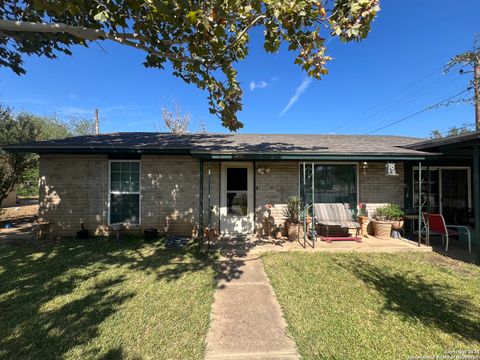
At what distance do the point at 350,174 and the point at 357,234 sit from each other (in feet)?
6.72

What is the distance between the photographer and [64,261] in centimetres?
575

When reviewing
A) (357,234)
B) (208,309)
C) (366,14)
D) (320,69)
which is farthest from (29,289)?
(357,234)

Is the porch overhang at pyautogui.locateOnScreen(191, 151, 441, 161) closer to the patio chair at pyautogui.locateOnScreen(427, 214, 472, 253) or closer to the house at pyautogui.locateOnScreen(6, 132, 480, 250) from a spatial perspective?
the house at pyautogui.locateOnScreen(6, 132, 480, 250)

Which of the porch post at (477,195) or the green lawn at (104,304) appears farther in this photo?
the porch post at (477,195)

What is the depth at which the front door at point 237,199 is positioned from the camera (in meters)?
8.31

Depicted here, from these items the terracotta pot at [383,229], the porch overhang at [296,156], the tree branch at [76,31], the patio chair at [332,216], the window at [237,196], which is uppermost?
the tree branch at [76,31]

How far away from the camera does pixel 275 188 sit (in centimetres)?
830

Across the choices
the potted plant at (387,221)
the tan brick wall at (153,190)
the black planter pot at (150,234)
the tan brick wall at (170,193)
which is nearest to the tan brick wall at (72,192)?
the tan brick wall at (153,190)

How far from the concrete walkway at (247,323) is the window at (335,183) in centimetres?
452

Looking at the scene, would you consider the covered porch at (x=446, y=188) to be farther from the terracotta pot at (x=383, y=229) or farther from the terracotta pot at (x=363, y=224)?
the terracotta pot at (x=363, y=224)

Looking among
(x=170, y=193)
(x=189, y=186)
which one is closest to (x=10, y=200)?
(x=170, y=193)

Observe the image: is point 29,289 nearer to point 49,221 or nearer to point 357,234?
point 49,221

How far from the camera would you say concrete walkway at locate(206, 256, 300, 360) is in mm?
2838

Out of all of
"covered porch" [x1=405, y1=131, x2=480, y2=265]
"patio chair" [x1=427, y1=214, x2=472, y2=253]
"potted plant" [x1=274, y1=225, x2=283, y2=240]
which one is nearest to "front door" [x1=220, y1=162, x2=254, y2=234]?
"potted plant" [x1=274, y1=225, x2=283, y2=240]
